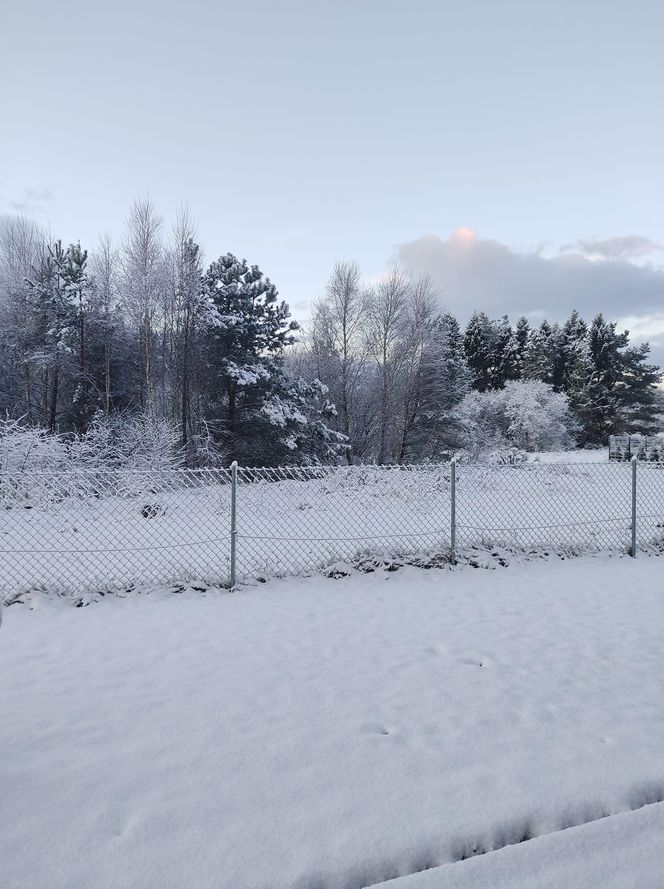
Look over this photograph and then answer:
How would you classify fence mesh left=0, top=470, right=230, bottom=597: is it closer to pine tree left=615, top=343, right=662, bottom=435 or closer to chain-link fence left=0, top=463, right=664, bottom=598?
chain-link fence left=0, top=463, right=664, bottom=598

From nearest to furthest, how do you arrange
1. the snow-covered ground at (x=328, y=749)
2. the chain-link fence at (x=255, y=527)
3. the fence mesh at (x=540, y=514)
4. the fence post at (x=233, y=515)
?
the snow-covered ground at (x=328, y=749) → the fence post at (x=233, y=515) → the chain-link fence at (x=255, y=527) → the fence mesh at (x=540, y=514)

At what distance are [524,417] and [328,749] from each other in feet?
98.9

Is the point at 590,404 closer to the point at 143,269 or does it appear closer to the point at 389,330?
the point at 389,330

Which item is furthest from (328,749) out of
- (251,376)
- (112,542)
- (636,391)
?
(636,391)

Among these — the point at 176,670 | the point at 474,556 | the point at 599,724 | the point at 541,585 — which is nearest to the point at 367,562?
the point at 474,556

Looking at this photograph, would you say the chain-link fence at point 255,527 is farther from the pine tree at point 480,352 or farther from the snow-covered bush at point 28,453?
the pine tree at point 480,352

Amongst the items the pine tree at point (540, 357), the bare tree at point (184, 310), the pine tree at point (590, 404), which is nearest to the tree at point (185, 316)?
the bare tree at point (184, 310)

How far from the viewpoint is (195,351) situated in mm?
18141

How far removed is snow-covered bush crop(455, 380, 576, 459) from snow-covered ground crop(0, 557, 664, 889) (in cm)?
2645

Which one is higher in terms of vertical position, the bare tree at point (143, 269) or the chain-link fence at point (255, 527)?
the bare tree at point (143, 269)

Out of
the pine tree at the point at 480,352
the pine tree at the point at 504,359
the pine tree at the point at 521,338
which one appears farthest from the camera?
the pine tree at the point at 521,338

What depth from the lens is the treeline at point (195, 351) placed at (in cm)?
1764

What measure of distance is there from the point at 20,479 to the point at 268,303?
11.6 metres

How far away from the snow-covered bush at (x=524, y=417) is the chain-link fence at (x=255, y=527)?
19437 millimetres
